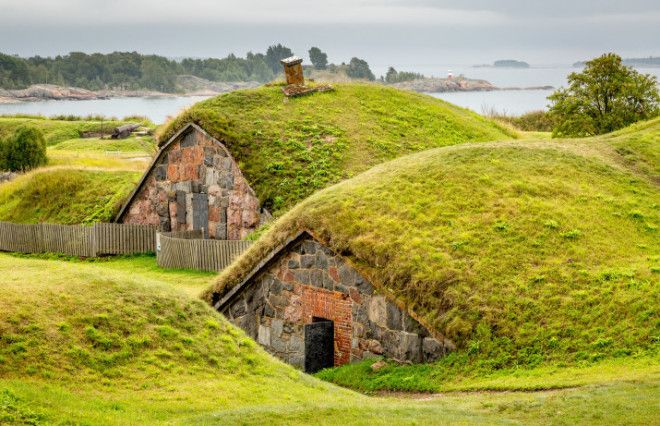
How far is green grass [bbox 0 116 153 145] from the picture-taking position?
3177 inches

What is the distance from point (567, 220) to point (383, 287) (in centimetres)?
488

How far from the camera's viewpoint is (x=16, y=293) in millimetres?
17469

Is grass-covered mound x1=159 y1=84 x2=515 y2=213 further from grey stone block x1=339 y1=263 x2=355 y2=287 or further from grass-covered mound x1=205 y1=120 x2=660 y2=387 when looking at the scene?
grey stone block x1=339 y1=263 x2=355 y2=287

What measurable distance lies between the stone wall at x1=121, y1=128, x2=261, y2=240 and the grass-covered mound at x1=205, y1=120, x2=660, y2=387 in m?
11.4

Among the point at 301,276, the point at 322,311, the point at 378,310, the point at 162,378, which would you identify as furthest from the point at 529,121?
the point at 162,378

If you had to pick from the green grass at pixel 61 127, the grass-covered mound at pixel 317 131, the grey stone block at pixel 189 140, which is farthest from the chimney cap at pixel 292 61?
the green grass at pixel 61 127

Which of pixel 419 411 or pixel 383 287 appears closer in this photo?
pixel 419 411

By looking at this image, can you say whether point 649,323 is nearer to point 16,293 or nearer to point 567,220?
point 567,220

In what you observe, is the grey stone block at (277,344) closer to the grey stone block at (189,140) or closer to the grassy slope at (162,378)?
the grassy slope at (162,378)

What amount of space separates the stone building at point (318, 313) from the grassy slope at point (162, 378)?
331 centimetres

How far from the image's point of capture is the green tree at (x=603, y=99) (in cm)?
4044

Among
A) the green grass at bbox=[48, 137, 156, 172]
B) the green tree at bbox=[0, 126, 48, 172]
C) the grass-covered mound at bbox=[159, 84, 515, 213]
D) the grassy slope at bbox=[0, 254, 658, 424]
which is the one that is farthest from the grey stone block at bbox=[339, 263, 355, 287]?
the green tree at bbox=[0, 126, 48, 172]

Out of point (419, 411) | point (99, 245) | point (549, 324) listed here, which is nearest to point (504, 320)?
point (549, 324)

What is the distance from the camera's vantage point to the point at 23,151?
6122 centimetres
